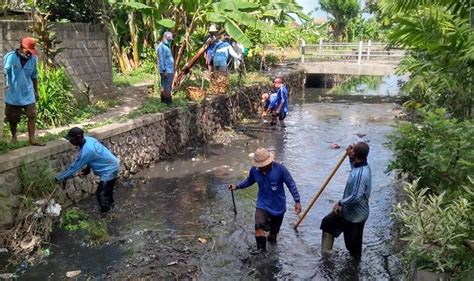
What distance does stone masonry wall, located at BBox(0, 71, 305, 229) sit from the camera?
6.70 meters

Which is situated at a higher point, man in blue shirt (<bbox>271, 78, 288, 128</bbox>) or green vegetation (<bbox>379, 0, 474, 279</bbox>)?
green vegetation (<bbox>379, 0, 474, 279</bbox>)

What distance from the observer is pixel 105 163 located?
6.99m

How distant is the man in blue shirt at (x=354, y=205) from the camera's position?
5.43 metres

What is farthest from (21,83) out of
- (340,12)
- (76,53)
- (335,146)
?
(340,12)

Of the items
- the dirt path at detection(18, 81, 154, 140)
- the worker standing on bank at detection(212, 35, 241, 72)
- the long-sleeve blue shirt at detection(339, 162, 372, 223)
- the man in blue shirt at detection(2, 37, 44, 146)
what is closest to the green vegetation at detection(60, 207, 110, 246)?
the man in blue shirt at detection(2, 37, 44, 146)

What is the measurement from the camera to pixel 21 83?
23.7 ft

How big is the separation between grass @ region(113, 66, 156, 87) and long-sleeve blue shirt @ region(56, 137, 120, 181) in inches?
302

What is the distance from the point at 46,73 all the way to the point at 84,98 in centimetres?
150

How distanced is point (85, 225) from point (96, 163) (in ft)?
2.96

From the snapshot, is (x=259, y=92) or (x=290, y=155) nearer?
(x=290, y=155)

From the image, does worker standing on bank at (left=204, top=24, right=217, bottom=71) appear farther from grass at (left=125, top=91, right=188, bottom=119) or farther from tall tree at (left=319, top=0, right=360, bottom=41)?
tall tree at (left=319, top=0, right=360, bottom=41)

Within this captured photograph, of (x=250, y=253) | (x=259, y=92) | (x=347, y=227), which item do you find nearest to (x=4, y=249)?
(x=250, y=253)

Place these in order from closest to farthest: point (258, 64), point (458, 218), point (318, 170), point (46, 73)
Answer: point (458, 218) < point (46, 73) < point (318, 170) < point (258, 64)

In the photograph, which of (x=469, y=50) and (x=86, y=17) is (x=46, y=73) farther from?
(x=469, y=50)
